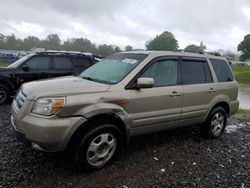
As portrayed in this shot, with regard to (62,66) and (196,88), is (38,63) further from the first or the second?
(196,88)

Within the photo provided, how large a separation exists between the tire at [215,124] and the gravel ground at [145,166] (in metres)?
0.26

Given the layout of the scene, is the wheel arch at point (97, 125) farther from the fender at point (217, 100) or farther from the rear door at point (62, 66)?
the rear door at point (62, 66)

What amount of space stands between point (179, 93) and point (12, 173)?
9.89 ft

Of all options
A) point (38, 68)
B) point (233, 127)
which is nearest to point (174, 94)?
point (233, 127)

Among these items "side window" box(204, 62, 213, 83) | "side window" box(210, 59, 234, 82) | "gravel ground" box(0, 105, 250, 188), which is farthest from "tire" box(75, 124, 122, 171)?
"side window" box(210, 59, 234, 82)

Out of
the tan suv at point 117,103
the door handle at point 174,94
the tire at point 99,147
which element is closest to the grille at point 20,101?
the tan suv at point 117,103

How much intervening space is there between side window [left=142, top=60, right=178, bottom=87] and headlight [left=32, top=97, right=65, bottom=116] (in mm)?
1520

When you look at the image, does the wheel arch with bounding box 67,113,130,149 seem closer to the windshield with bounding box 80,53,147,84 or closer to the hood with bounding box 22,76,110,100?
the hood with bounding box 22,76,110,100

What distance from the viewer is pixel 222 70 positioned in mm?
5809

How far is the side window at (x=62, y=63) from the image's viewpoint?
29.9 feet

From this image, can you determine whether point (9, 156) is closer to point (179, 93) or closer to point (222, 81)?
point (179, 93)

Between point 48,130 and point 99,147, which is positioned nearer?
point 48,130

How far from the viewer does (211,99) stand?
5.32 m

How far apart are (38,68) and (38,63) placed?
0.60ft
